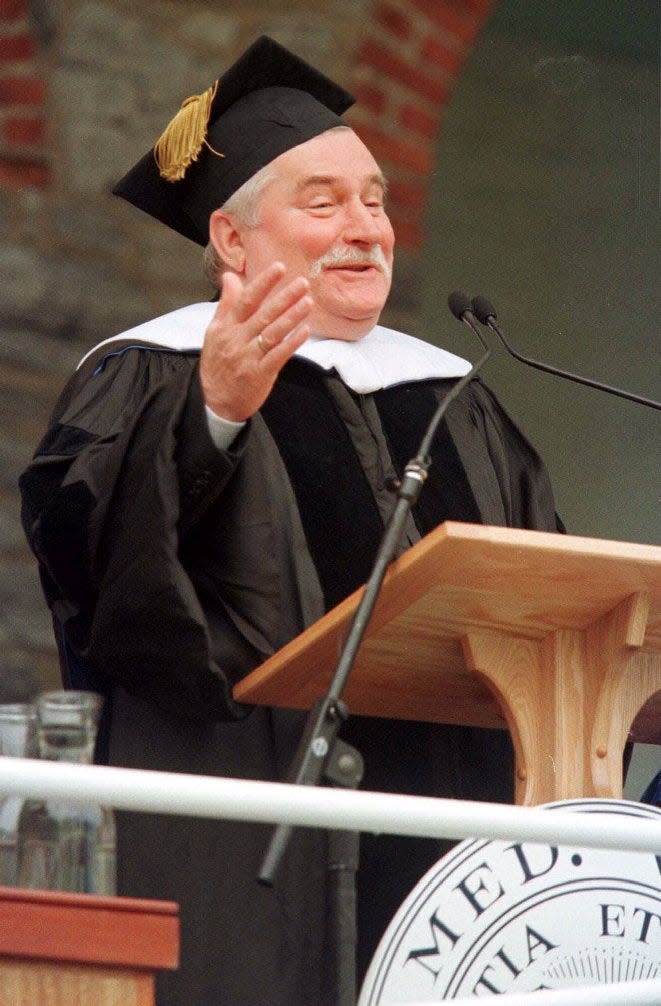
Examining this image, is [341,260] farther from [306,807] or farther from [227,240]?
[306,807]

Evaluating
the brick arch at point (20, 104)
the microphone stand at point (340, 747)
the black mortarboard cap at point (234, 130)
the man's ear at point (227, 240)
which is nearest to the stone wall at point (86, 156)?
the brick arch at point (20, 104)

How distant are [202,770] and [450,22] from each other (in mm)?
3070

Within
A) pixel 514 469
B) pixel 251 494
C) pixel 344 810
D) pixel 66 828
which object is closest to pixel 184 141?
pixel 514 469

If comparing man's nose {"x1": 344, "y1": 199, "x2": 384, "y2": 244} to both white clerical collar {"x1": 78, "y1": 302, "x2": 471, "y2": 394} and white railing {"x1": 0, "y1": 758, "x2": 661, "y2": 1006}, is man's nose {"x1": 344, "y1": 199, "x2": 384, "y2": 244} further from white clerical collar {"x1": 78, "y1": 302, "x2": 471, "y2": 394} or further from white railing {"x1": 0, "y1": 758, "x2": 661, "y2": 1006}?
white railing {"x1": 0, "y1": 758, "x2": 661, "y2": 1006}

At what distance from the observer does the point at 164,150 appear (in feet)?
13.5

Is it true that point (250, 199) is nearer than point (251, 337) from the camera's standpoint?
No

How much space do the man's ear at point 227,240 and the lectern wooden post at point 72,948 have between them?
213cm

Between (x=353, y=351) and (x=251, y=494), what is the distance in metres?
0.69

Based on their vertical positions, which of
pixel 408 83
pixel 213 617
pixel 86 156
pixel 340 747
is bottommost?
pixel 340 747

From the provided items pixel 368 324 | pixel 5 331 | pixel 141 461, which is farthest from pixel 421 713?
pixel 5 331

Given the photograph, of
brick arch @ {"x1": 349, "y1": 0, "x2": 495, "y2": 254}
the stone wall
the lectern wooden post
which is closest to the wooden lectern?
the lectern wooden post

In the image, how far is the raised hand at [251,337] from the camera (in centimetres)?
277

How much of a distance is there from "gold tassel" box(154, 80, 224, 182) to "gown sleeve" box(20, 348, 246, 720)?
0.97 meters

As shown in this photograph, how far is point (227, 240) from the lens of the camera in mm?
4047
